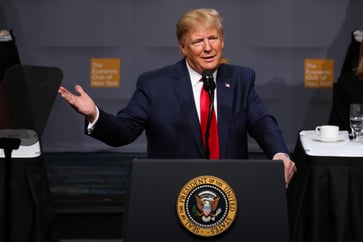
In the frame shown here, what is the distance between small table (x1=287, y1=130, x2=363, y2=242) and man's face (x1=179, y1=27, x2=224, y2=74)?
523 mm

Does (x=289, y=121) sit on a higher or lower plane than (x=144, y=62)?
lower

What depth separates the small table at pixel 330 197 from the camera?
2766 millimetres

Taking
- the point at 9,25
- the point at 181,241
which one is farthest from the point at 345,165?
the point at 9,25

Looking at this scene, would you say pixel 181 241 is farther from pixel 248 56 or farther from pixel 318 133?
pixel 248 56

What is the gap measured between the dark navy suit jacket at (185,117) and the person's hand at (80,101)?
1.01 feet

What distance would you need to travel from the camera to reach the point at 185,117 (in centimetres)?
282

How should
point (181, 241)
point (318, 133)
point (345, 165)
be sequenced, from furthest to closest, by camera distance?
1. point (318, 133)
2. point (345, 165)
3. point (181, 241)

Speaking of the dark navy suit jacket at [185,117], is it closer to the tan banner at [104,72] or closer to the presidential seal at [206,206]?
the presidential seal at [206,206]

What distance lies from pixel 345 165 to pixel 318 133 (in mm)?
407

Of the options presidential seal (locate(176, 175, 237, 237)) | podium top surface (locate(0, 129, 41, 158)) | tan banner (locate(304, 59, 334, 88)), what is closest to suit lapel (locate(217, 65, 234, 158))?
podium top surface (locate(0, 129, 41, 158))

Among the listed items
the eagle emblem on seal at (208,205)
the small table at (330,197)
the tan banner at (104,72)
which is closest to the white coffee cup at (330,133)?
the small table at (330,197)

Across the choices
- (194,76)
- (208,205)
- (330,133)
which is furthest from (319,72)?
(208,205)

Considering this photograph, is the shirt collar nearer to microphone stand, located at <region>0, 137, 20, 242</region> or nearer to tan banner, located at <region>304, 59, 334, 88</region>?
microphone stand, located at <region>0, 137, 20, 242</region>

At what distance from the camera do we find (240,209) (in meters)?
1.86
